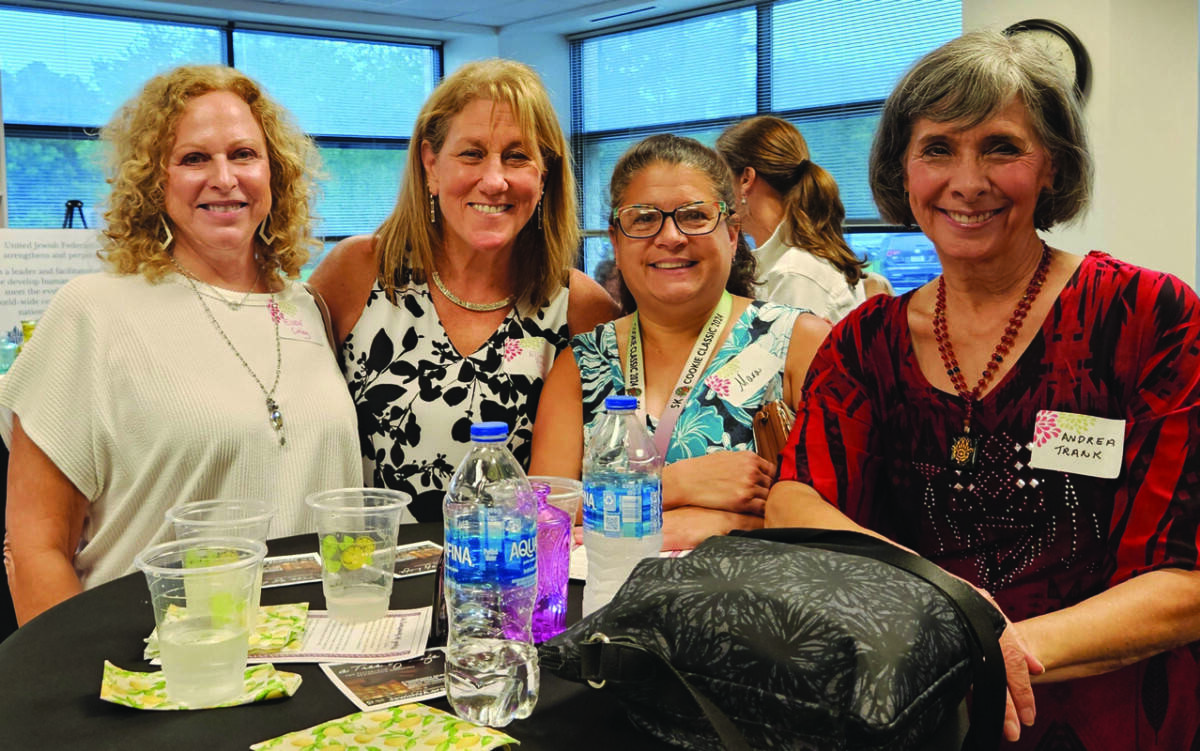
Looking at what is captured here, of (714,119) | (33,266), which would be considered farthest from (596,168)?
(33,266)

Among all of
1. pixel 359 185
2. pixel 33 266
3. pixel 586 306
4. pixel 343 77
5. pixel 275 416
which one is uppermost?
pixel 343 77

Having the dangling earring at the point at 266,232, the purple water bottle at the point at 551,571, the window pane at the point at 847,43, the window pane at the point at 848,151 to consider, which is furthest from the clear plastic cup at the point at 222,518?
the window pane at the point at 848,151

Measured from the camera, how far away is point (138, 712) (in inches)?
47.7

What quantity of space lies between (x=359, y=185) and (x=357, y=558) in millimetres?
8492

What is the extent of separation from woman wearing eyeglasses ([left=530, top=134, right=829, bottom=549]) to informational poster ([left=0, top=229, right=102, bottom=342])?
3.36 metres

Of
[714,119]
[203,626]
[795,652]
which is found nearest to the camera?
[795,652]

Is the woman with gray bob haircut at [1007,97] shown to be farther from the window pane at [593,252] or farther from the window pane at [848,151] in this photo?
the window pane at [593,252]

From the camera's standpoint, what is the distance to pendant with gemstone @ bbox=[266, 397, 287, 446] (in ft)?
7.04

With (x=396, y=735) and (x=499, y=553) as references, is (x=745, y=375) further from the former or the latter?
(x=396, y=735)

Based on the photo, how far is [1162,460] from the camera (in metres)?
1.48

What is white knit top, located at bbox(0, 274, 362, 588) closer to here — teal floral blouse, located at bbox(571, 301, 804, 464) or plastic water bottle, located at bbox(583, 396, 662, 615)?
teal floral blouse, located at bbox(571, 301, 804, 464)

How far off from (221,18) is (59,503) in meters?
7.77

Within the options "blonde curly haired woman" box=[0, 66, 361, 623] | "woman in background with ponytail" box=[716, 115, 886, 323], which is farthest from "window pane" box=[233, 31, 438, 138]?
"blonde curly haired woman" box=[0, 66, 361, 623]

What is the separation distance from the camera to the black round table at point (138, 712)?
1.14m
